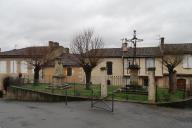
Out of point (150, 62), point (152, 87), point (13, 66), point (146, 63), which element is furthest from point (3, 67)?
point (152, 87)

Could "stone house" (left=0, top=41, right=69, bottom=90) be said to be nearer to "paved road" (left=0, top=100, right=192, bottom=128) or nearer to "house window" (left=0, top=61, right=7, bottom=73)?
"house window" (left=0, top=61, right=7, bottom=73)

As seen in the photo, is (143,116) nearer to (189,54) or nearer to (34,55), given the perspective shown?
(189,54)

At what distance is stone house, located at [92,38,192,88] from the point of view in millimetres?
31688

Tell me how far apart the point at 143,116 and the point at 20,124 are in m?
6.80

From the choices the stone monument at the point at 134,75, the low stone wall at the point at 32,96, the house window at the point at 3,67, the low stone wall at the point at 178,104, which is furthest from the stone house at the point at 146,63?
the house window at the point at 3,67

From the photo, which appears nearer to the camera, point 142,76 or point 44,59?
point 142,76

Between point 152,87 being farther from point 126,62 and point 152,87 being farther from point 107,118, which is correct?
point 126,62

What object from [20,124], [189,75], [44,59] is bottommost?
[20,124]

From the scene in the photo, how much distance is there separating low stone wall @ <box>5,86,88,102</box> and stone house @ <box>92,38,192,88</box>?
10778mm

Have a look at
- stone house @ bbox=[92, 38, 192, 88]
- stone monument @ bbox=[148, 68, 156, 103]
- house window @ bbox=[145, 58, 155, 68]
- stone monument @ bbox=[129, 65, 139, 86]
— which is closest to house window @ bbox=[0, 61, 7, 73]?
stone house @ bbox=[92, 38, 192, 88]

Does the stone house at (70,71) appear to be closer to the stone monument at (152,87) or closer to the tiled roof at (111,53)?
the tiled roof at (111,53)

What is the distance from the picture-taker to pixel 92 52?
27.9 meters

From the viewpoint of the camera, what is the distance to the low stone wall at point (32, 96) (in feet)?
68.7

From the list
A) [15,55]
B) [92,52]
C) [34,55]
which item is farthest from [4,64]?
[92,52]
